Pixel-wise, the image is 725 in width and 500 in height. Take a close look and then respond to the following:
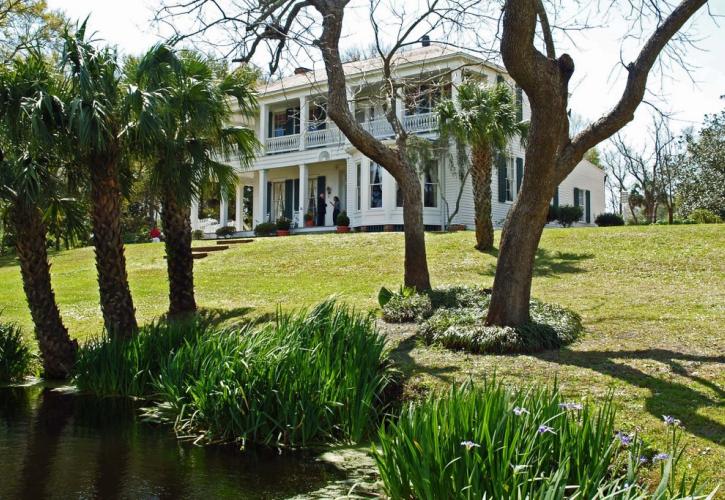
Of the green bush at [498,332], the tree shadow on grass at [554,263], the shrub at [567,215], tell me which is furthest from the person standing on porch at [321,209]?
the green bush at [498,332]

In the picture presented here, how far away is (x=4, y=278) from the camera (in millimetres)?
22531

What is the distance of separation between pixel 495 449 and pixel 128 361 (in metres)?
6.26

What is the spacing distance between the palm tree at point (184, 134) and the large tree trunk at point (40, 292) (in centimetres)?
209

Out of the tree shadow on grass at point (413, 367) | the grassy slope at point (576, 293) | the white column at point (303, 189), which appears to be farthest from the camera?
the white column at point (303, 189)

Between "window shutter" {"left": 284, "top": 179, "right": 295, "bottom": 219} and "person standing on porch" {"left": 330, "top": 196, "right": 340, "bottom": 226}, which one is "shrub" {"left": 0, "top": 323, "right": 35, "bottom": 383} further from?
"window shutter" {"left": 284, "top": 179, "right": 295, "bottom": 219}

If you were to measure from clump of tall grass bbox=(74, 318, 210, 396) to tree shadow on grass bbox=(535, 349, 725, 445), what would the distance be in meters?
4.87

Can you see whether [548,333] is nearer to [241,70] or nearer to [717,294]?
[717,294]

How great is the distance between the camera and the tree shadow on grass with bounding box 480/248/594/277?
16.5 metres

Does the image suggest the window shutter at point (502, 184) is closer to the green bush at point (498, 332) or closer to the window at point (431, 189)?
the window at point (431, 189)

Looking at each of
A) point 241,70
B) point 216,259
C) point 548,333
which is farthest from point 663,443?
point 216,259

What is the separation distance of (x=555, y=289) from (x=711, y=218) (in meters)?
13.9

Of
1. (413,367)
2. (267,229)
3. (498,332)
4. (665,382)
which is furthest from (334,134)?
(665,382)

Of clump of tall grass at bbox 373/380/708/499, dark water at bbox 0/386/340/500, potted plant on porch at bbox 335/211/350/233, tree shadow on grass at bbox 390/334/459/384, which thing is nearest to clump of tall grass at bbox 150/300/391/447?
dark water at bbox 0/386/340/500

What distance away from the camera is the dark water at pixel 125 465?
217 inches
